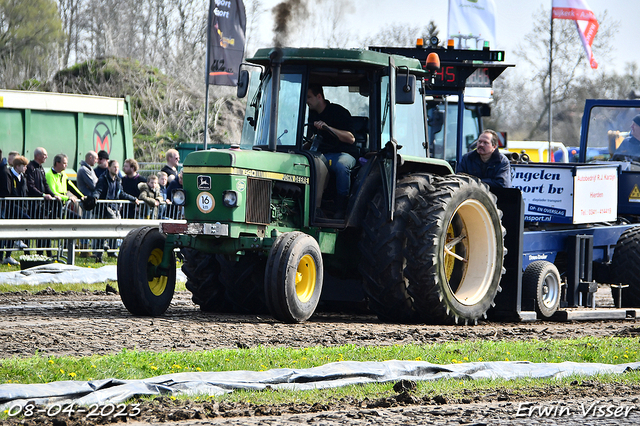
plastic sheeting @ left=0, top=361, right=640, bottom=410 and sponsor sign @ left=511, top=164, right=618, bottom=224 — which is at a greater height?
sponsor sign @ left=511, top=164, right=618, bottom=224

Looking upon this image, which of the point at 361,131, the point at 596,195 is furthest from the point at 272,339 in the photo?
the point at 596,195

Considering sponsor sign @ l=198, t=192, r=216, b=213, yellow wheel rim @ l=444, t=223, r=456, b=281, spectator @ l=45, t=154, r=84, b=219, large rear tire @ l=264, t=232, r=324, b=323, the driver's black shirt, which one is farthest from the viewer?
spectator @ l=45, t=154, r=84, b=219

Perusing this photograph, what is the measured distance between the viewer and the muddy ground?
5.15m

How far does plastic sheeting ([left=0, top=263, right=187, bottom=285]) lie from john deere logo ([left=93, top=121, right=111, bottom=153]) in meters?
7.80

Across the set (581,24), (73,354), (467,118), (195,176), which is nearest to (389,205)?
(195,176)

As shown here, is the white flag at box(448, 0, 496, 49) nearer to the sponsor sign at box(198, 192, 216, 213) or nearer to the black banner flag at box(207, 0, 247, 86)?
the black banner flag at box(207, 0, 247, 86)

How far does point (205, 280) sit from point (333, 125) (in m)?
2.16

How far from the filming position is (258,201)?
9070 millimetres

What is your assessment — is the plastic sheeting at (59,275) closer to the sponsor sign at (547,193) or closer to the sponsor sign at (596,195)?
the sponsor sign at (547,193)

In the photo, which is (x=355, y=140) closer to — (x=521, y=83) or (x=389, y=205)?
(x=389, y=205)

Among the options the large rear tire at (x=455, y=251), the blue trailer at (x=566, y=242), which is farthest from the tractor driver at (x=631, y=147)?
the large rear tire at (x=455, y=251)

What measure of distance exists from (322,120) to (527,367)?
3793mm

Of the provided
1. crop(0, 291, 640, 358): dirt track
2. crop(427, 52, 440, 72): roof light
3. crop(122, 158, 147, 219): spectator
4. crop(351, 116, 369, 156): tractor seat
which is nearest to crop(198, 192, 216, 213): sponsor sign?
crop(0, 291, 640, 358): dirt track

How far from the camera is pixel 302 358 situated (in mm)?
6699
